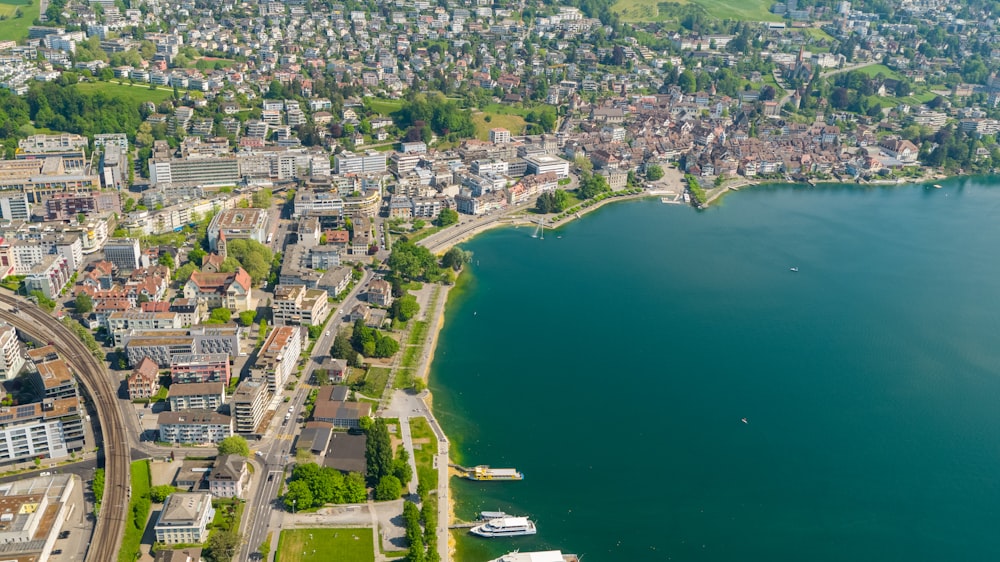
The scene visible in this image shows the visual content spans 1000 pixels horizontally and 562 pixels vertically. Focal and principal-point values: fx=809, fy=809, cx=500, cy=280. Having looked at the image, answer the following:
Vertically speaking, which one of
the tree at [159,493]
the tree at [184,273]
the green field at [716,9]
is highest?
the green field at [716,9]

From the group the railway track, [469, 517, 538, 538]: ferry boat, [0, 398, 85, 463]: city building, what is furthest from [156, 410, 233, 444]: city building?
[469, 517, 538, 538]: ferry boat

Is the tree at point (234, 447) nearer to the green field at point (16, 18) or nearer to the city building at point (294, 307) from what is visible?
the city building at point (294, 307)

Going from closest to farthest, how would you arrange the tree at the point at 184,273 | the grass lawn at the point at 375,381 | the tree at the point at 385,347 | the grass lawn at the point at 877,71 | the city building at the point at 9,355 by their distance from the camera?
the city building at the point at 9,355, the grass lawn at the point at 375,381, the tree at the point at 385,347, the tree at the point at 184,273, the grass lawn at the point at 877,71

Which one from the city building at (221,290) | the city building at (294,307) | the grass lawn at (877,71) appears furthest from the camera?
the grass lawn at (877,71)

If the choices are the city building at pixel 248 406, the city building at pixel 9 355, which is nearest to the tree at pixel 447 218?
the city building at pixel 248 406

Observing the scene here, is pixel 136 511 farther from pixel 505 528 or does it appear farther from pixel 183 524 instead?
pixel 505 528

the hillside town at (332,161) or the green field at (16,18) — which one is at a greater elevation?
the green field at (16,18)
